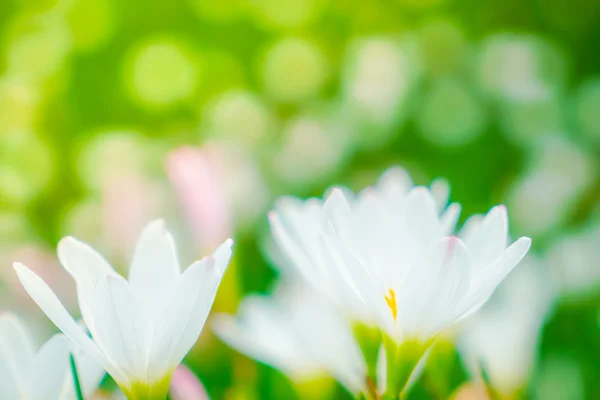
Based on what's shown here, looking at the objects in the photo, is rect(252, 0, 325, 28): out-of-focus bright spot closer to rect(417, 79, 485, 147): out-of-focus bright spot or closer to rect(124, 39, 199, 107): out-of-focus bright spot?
rect(124, 39, 199, 107): out-of-focus bright spot

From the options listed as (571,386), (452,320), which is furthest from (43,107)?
(452,320)

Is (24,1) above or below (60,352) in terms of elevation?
above

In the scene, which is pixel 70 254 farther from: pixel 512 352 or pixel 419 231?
pixel 512 352

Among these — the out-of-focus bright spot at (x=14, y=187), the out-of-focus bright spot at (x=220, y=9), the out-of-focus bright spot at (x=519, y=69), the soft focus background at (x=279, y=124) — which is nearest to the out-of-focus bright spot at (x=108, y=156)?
the soft focus background at (x=279, y=124)

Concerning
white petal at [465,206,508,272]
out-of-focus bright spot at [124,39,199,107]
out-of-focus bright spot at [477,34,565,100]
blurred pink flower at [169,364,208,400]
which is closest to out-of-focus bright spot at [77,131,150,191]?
out-of-focus bright spot at [124,39,199,107]

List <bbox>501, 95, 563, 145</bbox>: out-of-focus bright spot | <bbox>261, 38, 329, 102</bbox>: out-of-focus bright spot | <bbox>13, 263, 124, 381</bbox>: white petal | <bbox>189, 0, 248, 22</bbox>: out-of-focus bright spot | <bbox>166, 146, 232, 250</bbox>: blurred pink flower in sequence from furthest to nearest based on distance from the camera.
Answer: <bbox>189, 0, 248, 22</bbox>: out-of-focus bright spot < <bbox>261, 38, 329, 102</bbox>: out-of-focus bright spot < <bbox>501, 95, 563, 145</bbox>: out-of-focus bright spot < <bbox>166, 146, 232, 250</bbox>: blurred pink flower < <bbox>13, 263, 124, 381</bbox>: white petal

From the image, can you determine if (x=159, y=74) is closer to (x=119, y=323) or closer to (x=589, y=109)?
(x=589, y=109)

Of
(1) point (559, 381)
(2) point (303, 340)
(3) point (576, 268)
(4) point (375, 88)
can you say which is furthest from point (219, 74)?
(2) point (303, 340)

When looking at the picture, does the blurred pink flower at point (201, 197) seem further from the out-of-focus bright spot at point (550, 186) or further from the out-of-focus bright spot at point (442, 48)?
the out-of-focus bright spot at point (442, 48)
